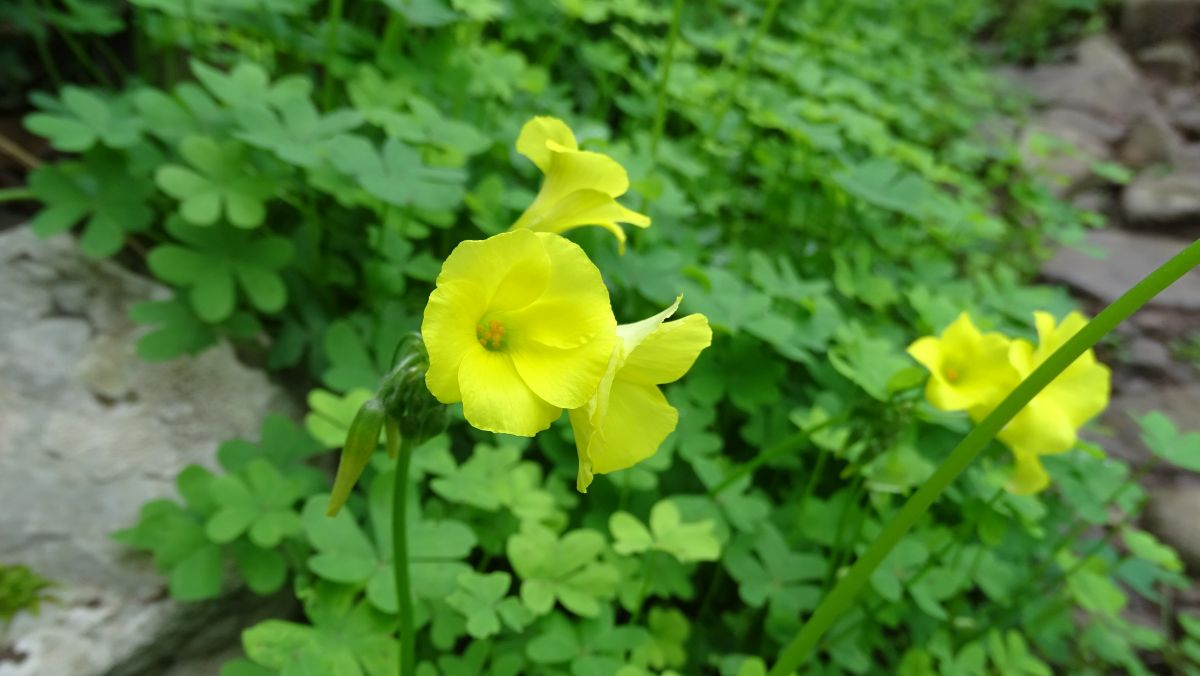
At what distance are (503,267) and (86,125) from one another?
4.88 feet

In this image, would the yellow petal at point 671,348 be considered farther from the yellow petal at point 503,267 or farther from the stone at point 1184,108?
the stone at point 1184,108

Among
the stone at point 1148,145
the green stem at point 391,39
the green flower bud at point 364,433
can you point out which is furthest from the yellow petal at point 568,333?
the stone at point 1148,145

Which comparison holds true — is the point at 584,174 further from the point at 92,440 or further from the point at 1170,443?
the point at 1170,443

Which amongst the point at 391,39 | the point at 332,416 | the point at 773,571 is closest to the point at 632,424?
the point at 332,416

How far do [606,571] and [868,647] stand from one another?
69 cm

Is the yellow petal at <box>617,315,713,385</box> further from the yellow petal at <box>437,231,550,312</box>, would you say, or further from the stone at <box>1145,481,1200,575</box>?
the stone at <box>1145,481,1200,575</box>

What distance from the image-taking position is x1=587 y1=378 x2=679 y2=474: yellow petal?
949 mm

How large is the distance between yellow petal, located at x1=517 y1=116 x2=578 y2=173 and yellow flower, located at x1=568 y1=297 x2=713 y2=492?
0.30 m

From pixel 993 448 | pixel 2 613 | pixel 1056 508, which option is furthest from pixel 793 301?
pixel 2 613

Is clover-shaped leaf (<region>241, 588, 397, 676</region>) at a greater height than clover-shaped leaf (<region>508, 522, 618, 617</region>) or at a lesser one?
lesser

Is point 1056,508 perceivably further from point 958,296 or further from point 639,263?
point 639,263

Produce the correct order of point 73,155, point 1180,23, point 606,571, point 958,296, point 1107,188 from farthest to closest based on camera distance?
point 1180,23, point 1107,188, point 958,296, point 73,155, point 606,571

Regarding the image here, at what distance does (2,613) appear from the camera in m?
1.35

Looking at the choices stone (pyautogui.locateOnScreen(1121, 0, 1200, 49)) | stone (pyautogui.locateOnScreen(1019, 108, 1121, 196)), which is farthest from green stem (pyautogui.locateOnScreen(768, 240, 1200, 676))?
stone (pyautogui.locateOnScreen(1121, 0, 1200, 49))
